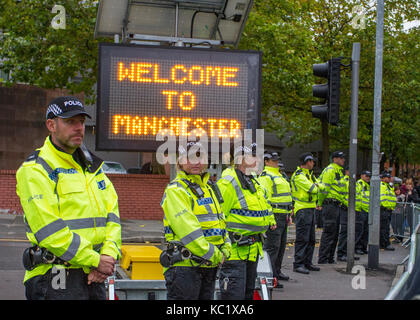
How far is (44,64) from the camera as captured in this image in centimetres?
1864

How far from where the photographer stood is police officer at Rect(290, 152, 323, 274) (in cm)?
1145

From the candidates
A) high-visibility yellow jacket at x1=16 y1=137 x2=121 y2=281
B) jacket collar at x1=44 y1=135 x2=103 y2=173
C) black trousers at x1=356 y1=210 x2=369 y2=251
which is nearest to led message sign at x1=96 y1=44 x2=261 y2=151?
jacket collar at x1=44 y1=135 x2=103 y2=173

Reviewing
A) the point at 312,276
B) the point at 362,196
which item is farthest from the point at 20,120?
the point at 312,276

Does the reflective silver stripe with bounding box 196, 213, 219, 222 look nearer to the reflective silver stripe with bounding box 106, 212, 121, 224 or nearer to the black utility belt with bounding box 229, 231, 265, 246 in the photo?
the black utility belt with bounding box 229, 231, 265, 246

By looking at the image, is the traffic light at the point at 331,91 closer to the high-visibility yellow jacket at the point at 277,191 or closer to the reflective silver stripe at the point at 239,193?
the high-visibility yellow jacket at the point at 277,191

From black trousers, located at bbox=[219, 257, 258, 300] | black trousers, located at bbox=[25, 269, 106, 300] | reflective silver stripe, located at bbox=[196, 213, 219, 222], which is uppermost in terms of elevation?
reflective silver stripe, located at bbox=[196, 213, 219, 222]

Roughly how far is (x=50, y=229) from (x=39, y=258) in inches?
8.9

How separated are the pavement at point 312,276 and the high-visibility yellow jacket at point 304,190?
1.24 metres

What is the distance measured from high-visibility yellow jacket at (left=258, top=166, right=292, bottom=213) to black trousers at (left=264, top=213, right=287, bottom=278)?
144 mm

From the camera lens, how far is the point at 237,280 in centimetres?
605

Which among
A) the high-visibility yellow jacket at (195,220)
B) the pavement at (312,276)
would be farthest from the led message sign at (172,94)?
the high-visibility yellow jacket at (195,220)

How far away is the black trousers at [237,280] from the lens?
19.6 ft

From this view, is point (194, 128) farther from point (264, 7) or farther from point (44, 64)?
point (264, 7)

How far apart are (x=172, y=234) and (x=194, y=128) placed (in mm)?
3110
